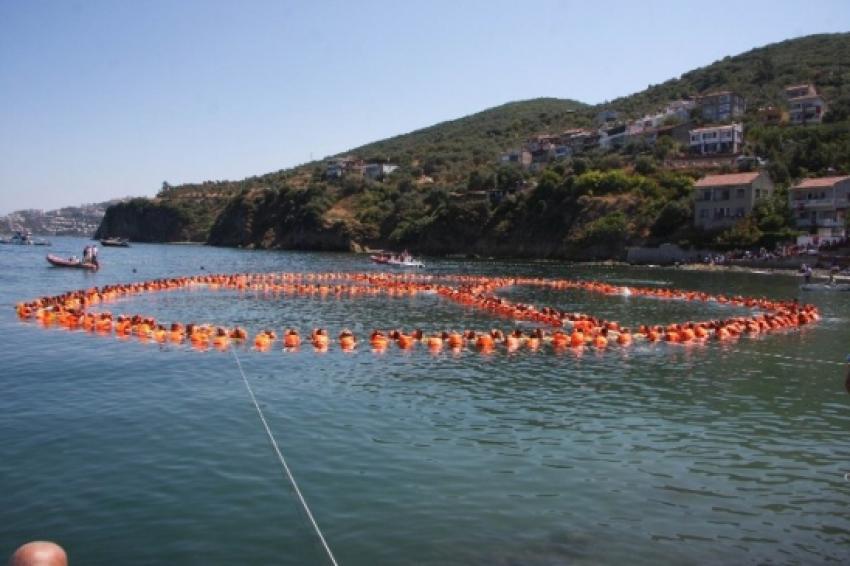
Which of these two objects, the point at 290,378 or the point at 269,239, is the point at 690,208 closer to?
the point at 290,378

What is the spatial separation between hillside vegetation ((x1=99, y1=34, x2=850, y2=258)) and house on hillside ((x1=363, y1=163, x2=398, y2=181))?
3.04m

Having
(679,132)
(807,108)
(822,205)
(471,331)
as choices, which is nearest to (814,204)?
→ (822,205)

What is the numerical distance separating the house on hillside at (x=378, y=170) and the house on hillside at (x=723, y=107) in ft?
251

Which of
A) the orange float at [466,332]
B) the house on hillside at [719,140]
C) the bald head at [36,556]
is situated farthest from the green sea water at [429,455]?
the house on hillside at [719,140]

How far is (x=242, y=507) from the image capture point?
13.6 metres

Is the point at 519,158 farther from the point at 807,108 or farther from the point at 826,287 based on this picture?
the point at 826,287

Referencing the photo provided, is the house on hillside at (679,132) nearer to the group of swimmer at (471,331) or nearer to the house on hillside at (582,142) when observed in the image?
the house on hillside at (582,142)

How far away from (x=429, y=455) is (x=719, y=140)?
11966 cm

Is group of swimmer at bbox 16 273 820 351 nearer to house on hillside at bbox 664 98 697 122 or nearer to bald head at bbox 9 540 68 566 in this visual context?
bald head at bbox 9 540 68 566

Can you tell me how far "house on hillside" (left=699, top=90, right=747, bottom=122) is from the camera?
142875 millimetres

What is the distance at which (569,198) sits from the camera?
117375mm

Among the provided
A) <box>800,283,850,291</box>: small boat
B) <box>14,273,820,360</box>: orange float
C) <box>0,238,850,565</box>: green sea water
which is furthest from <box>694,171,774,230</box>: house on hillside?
<box>0,238,850,565</box>: green sea water

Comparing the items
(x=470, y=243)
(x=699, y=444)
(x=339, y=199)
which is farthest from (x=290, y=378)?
(x=339, y=199)

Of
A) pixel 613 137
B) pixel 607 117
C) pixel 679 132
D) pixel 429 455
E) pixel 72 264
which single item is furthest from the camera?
pixel 607 117
